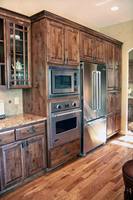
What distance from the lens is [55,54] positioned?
2.80 m

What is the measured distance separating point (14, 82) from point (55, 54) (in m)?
0.78

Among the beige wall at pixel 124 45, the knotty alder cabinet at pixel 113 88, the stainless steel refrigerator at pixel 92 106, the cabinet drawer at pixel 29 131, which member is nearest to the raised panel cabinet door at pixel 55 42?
the stainless steel refrigerator at pixel 92 106

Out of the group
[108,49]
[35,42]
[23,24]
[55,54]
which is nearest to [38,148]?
[55,54]

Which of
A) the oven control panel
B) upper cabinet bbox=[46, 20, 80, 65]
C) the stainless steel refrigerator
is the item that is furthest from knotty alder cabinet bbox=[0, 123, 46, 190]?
upper cabinet bbox=[46, 20, 80, 65]

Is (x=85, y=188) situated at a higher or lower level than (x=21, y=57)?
lower

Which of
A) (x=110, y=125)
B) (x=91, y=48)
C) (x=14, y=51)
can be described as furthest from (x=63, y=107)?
(x=110, y=125)

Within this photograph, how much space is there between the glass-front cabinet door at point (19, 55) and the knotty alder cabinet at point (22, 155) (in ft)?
2.46

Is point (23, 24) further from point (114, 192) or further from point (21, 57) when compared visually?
point (114, 192)

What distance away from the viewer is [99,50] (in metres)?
3.86

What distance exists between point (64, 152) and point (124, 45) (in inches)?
132

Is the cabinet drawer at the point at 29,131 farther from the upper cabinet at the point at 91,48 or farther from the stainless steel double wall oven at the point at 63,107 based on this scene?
the upper cabinet at the point at 91,48

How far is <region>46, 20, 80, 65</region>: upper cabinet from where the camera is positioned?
272 cm

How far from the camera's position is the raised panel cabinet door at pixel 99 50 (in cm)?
375

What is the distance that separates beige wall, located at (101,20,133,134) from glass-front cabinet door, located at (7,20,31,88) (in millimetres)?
2928
